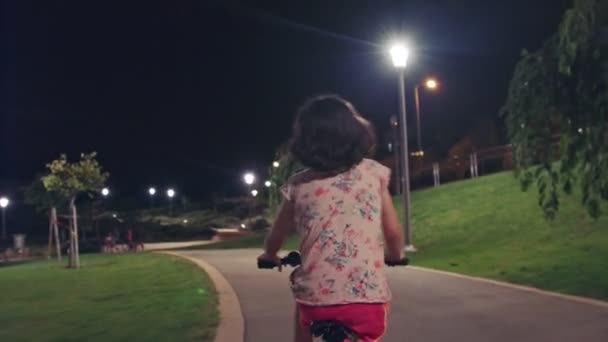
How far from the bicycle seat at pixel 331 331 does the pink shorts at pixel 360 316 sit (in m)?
0.04

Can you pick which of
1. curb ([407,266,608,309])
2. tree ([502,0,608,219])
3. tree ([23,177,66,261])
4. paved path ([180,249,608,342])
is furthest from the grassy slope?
tree ([23,177,66,261])

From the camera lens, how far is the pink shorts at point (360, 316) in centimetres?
309

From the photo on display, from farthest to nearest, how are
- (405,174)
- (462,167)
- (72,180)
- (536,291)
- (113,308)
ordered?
(462,167)
(72,180)
(405,174)
(536,291)
(113,308)

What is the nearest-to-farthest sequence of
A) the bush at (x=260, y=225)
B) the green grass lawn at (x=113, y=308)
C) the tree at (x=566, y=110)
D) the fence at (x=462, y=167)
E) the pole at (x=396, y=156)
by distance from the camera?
the green grass lawn at (x=113, y=308)
the tree at (x=566, y=110)
the fence at (x=462, y=167)
the pole at (x=396, y=156)
the bush at (x=260, y=225)

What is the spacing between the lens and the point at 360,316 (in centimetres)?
310

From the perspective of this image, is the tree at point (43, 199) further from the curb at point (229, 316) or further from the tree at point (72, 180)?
the curb at point (229, 316)

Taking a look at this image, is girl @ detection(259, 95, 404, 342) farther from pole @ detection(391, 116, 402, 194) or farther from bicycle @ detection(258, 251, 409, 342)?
pole @ detection(391, 116, 402, 194)

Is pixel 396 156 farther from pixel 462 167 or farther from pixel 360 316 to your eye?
pixel 360 316

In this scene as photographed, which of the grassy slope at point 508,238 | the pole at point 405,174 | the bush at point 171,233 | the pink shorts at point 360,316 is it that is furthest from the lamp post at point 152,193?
the pink shorts at point 360,316

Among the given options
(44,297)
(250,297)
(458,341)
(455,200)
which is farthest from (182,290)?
(455,200)

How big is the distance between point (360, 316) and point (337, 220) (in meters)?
0.41

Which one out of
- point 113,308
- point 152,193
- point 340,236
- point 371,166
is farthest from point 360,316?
point 152,193

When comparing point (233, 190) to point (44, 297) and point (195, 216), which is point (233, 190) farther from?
point (44, 297)

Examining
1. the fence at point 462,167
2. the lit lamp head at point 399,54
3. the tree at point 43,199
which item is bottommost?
the tree at point 43,199
